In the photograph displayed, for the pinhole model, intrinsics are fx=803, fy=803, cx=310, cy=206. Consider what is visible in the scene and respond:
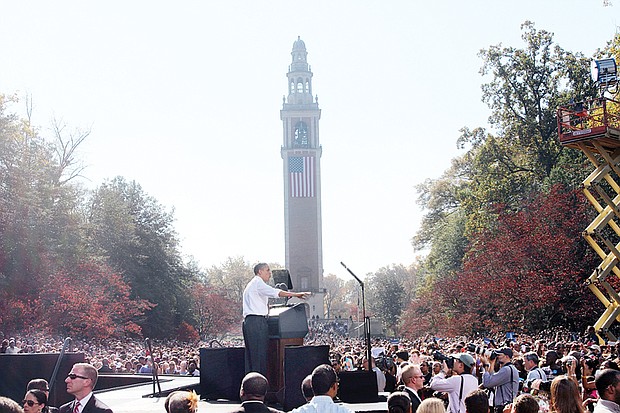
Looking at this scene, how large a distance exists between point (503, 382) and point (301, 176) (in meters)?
93.6

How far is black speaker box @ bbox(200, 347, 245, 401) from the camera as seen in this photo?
11.9m

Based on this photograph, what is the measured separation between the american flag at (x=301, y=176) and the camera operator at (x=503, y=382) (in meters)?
92.8

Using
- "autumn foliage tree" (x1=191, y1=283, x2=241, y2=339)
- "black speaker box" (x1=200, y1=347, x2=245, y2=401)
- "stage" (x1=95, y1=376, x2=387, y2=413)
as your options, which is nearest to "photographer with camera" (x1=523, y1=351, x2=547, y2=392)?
"stage" (x1=95, y1=376, x2=387, y2=413)

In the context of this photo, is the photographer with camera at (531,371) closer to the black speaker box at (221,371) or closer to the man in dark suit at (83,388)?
the black speaker box at (221,371)

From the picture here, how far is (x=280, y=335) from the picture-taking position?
11.0 metres

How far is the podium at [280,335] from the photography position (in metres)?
11.1

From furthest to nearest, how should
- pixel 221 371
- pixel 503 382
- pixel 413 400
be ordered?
1. pixel 221 371
2. pixel 503 382
3. pixel 413 400

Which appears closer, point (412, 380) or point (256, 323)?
point (412, 380)

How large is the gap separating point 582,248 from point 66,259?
26083 mm

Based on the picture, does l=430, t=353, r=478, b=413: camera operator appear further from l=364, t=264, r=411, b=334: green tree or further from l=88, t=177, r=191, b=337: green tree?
l=364, t=264, r=411, b=334: green tree

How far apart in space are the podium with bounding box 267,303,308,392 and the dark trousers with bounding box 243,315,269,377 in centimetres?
12

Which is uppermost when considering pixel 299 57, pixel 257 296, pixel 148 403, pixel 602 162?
pixel 299 57

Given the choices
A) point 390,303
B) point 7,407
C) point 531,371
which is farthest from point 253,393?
point 390,303

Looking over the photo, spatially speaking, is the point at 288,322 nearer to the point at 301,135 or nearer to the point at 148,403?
the point at 148,403
